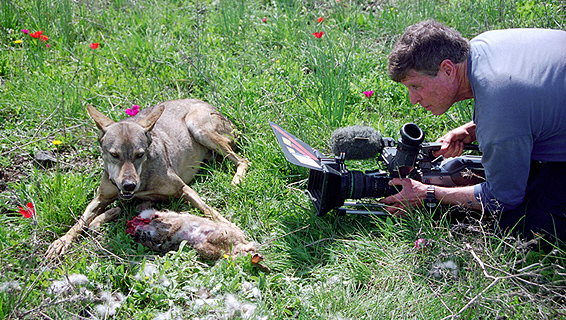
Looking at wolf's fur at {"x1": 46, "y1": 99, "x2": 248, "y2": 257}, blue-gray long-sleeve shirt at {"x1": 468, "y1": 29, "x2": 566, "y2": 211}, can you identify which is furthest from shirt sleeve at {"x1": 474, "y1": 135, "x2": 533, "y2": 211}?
wolf's fur at {"x1": 46, "y1": 99, "x2": 248, "y2": 257}

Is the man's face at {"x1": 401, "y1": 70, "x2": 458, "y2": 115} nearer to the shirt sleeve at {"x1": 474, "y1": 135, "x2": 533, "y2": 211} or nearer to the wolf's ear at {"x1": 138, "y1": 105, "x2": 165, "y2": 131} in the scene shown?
the shirt sleeve at {"x1": 474, "y1": 135, "x2": 533, "y2": 211}

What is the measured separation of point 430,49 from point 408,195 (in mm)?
1034

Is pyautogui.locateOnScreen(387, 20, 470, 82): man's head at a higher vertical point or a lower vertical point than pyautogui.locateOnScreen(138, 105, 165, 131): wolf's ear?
higher

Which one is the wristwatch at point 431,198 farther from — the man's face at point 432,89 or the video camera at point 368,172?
the man's face at point 432,89

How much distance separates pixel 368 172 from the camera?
3.59m

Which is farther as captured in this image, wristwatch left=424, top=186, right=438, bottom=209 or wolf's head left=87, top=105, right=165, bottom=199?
wolf's head left=87, top=105, right=165, bottom=199

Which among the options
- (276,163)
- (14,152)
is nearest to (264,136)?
(276,163)

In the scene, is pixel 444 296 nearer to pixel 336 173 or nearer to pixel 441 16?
pixel 336 173

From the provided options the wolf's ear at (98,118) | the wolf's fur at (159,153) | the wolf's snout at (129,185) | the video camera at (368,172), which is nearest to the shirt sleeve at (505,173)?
the video camera at (368,172)

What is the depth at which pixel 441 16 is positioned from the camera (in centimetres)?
581

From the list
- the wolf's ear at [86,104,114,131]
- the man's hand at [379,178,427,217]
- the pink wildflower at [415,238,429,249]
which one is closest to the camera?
the pink wildflower at [415,238,429,249]

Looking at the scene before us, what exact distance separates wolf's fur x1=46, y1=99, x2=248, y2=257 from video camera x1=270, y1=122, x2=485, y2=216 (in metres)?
1.01

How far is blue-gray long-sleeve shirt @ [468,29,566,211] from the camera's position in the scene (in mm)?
2787

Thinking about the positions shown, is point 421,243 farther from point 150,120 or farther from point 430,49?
point 150,120
